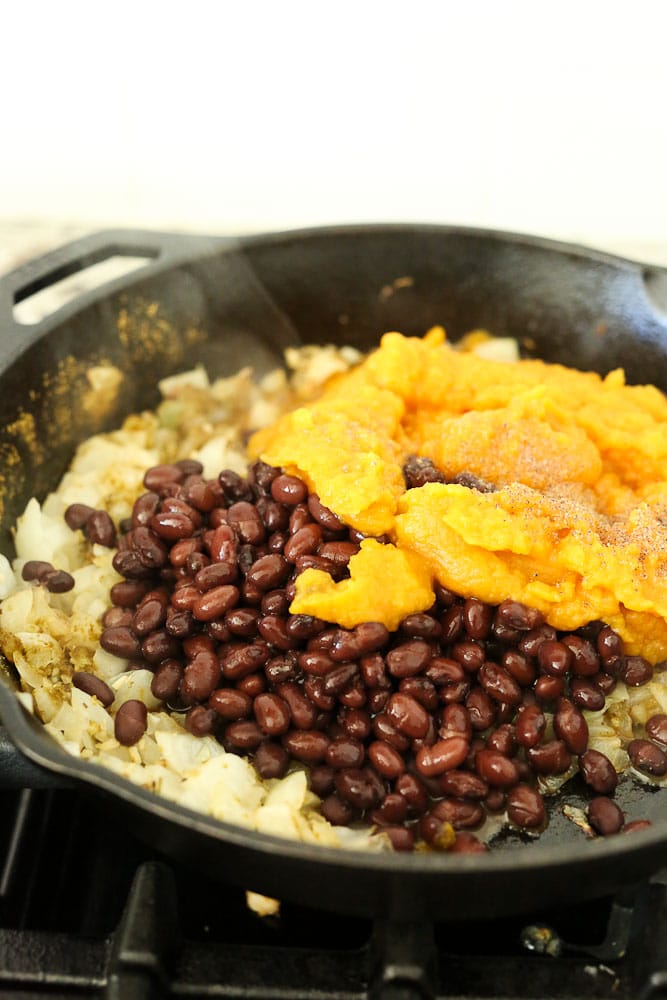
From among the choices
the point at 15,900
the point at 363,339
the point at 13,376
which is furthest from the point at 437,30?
the point at 15,900

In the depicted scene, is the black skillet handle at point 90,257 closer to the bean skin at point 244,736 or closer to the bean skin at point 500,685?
the bean skin at point 244,736

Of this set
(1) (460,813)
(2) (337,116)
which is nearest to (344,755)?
(1) (460,813)

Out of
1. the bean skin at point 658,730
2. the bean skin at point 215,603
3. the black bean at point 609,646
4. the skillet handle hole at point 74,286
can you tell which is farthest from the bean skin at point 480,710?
the skillet handle hole at point 74,286

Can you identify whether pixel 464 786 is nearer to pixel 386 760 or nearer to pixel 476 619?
pixel 386 760

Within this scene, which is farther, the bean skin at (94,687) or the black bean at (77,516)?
the black bean at (77,516)

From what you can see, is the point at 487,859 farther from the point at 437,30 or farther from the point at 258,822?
the point at 437,30

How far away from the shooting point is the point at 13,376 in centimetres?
245

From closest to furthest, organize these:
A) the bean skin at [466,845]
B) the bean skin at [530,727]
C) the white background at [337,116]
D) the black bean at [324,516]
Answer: the bean skin at [466,845] < the bean skin at [530,727] < the black bean at [324,516] < the white background at [337,116]

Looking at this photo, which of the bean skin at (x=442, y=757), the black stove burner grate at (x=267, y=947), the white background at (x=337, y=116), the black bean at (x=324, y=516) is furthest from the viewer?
the white background at (x=337, y=116)

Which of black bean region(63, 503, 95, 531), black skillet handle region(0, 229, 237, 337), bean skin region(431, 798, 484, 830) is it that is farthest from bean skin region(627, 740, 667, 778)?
black skillet handle region(0, 229, 237, 337)

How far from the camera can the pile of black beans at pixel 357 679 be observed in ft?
6.38

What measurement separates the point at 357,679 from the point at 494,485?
0.71 meters

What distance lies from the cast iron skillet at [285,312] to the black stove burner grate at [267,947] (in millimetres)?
228

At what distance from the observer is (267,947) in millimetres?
1781
